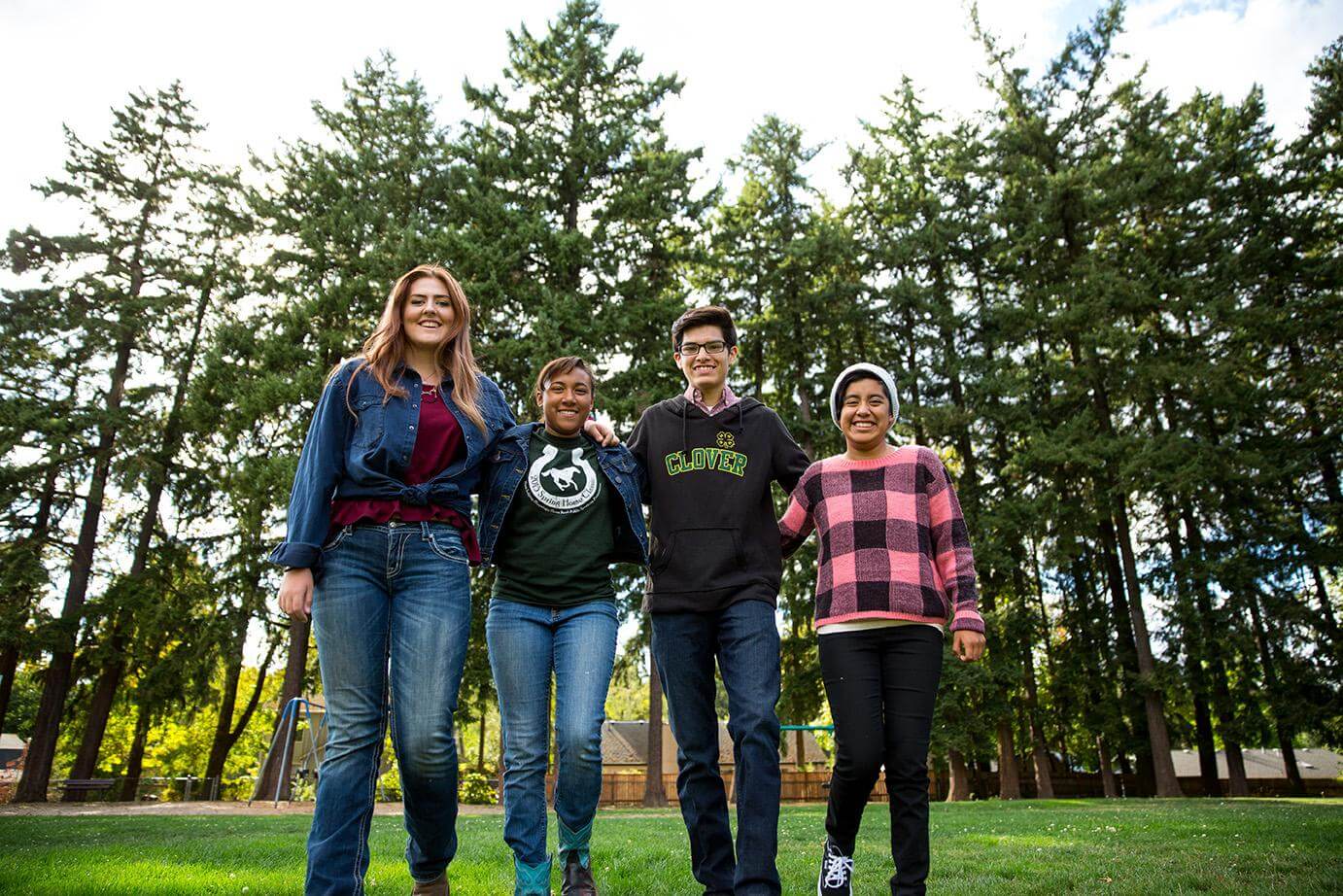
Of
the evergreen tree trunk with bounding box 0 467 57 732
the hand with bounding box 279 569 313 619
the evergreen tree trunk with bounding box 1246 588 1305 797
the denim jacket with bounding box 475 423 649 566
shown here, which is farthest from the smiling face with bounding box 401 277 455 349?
the evergreen tree trunk with bounding box 1246 588 1305 797

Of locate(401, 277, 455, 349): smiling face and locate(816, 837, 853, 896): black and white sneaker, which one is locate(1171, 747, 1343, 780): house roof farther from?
locate(401, 277, 455, 349): smiling face

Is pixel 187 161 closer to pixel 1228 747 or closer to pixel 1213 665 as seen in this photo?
pixel 1213 665

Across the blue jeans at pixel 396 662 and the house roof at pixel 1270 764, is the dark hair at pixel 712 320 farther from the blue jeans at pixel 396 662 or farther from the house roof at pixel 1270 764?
the house roof at pixel 1270 764

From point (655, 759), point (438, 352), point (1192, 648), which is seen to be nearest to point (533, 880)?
point (438, 352)

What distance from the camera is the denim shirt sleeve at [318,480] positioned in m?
2.84

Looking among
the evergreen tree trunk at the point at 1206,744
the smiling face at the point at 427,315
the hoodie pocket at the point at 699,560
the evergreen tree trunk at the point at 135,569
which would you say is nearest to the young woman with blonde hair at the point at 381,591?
the smiling face at the point at 427,315

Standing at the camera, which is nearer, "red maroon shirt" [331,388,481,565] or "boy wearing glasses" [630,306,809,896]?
"red maroon shirt" [331,388,481,565]

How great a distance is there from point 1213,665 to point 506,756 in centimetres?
2270

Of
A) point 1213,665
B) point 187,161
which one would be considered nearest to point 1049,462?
point 1213,665

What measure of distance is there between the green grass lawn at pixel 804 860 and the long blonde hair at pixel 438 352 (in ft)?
7.08

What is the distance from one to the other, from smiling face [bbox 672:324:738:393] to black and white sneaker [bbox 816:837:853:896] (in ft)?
6.21

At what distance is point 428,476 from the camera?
3.10 meters

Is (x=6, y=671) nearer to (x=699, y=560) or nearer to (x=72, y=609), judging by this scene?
(x=72, y=609)

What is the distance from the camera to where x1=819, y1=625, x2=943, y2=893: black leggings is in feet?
10.7
